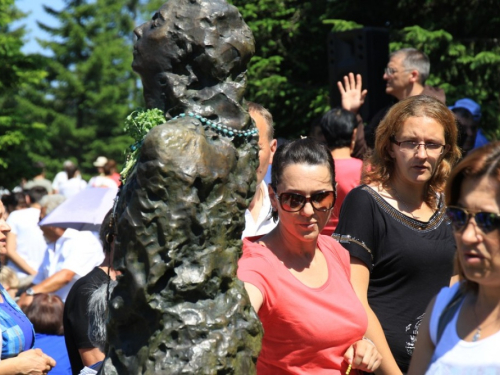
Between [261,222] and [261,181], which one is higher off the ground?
[261,181]

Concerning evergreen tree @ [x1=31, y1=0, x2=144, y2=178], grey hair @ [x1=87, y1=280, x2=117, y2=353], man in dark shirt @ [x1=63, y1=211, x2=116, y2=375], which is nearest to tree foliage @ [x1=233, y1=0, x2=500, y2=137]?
man in dark shirt @ [x1=63, y1=211, x2=116, y2=375]

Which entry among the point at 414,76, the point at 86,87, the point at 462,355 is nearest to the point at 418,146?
the point at 462,355

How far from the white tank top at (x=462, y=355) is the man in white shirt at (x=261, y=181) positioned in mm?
2377

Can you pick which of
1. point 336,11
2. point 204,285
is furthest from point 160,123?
point 336,11

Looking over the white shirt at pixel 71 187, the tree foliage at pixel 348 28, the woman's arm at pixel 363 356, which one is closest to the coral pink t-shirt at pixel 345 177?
the woman's arm at pixel 363 356

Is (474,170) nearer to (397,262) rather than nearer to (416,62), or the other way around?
(397,262)

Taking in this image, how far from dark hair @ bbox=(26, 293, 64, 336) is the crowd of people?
196 centimetres

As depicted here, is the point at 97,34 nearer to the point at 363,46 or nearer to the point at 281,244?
the point at 363,46

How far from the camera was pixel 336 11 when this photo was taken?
1944cm

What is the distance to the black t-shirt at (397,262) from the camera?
4.20m

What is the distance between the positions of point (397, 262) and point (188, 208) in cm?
173

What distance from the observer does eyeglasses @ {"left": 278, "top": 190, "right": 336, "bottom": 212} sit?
371 centimetres

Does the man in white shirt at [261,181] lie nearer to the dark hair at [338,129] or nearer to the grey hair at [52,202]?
the dark hair at [338,129]

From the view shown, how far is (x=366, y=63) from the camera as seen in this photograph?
9750 millimetres
